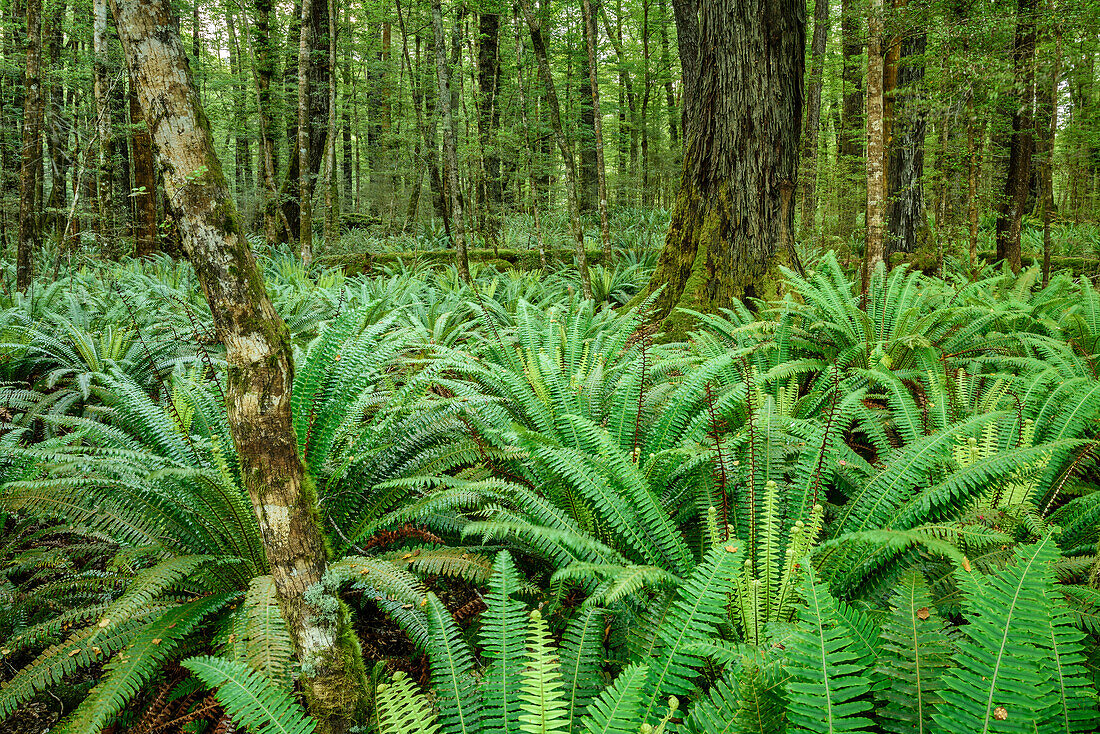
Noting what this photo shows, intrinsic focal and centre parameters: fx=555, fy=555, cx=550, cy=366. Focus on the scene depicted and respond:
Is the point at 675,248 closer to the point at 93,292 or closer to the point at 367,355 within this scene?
the point at 367,355

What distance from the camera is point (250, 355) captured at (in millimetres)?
1362

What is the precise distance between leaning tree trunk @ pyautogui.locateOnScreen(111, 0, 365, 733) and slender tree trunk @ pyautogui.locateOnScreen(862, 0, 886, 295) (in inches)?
154

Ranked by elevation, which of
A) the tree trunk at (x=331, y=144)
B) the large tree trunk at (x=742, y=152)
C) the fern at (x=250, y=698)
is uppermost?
the tree trunk at (x=331, y=144)

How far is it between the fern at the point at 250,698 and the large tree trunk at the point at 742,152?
11.4ft

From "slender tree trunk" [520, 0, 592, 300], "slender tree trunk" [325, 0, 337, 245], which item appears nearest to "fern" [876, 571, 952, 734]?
"slender tree trunk" [520, 0, 592, 300]

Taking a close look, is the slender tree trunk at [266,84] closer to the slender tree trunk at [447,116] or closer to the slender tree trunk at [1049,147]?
the slender tree trunk at [447,116]

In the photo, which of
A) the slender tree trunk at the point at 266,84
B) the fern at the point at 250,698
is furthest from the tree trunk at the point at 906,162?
the slender tree trunk at the point at 266,84

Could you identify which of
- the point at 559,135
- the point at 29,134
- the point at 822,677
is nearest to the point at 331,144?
the point at 29,134

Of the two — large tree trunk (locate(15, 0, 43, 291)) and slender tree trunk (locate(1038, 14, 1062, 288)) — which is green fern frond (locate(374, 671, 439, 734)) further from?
large tree trunk (locate(15, 0, 43, 291))

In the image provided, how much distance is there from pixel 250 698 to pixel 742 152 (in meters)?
4.13

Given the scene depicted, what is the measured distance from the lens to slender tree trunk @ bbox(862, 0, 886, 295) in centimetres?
379

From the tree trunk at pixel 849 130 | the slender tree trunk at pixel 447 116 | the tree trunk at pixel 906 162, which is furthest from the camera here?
the tree trunk at pixel 849 130

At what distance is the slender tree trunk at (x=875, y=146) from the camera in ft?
12.4

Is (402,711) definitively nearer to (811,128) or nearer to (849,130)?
(849,130)
